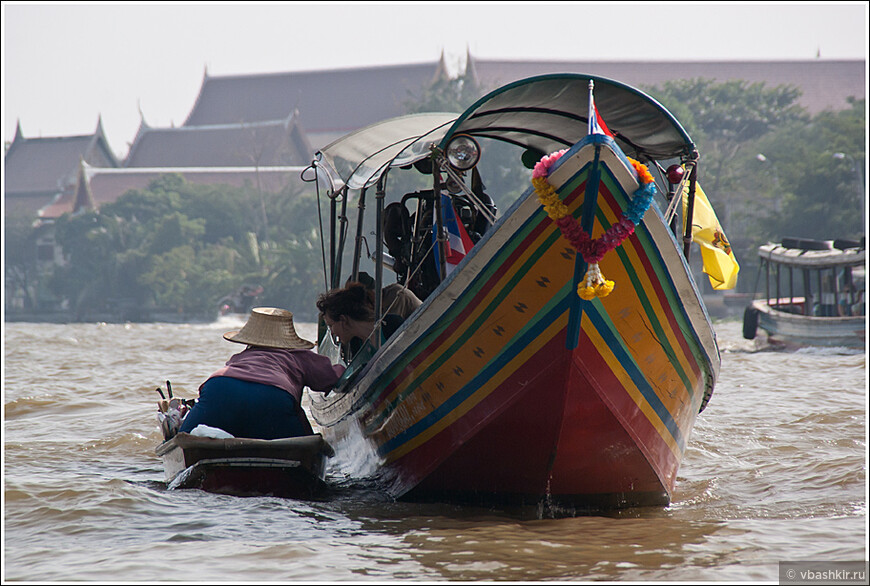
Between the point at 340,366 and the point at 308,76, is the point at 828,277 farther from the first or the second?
the point at 308,76

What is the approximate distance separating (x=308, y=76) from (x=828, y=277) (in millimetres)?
29961

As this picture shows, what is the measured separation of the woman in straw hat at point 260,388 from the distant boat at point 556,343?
1.04ft

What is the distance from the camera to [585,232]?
3.17 metres

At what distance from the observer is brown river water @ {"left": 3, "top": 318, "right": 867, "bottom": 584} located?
3.09 meters

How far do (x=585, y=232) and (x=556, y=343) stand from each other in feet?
1.52

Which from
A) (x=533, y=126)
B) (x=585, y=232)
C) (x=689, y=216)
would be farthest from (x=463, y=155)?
(x=533, y=126)

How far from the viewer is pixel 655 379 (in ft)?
12.2

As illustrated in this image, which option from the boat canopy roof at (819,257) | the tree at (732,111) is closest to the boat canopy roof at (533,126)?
the boat canopy roof at (819,257)

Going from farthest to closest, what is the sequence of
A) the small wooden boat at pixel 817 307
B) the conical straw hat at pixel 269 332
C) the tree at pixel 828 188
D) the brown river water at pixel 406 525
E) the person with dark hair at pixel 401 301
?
1. the tree at pixel 828 188
2. the small wooden boat at pixel 817 307
3. the person with dark hair at pixel 401 301
4. the conical straw hat at pixel 269 332
5. the brown river water at pixel 406 525

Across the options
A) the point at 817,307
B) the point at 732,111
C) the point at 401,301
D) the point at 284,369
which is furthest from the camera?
the point at 732,111

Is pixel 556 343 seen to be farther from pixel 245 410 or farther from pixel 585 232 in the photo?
pixel 245 410

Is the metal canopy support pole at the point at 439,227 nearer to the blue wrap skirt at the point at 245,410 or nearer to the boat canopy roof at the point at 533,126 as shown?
the boat canopy roof at the point at 533,126

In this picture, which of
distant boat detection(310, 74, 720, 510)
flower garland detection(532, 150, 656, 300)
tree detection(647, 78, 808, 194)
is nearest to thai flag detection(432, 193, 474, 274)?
distant boat detection(310, 74, 720, 510)

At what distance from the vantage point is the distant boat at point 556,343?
3283mm
